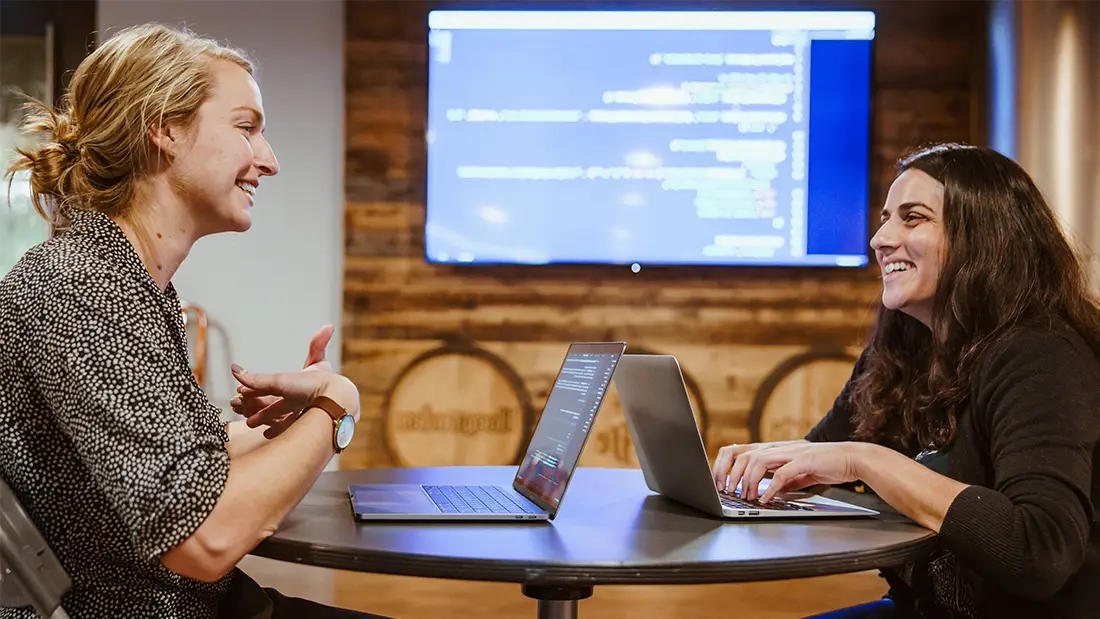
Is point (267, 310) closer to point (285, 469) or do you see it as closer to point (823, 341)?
point (823, 341)

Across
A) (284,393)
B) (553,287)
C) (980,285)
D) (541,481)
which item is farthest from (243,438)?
(553,287)

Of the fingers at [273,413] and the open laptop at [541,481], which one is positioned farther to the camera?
the fingers at [273,413]

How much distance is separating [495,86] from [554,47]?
30cm

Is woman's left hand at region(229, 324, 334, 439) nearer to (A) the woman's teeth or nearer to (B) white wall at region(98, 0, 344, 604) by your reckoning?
(A) the woman's teeth

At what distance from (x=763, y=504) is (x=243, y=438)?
0.83 meters

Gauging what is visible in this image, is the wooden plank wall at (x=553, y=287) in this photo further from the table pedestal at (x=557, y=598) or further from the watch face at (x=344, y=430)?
the watch face at (x=344, y=430)

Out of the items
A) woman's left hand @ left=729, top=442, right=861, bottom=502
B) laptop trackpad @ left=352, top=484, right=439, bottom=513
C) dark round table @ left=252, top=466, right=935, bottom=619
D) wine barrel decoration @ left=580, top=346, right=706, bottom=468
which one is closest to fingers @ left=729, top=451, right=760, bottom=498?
woman's left hand @ left=729, top=442, right=861, bottom=502

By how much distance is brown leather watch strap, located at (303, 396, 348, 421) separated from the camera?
124 cm

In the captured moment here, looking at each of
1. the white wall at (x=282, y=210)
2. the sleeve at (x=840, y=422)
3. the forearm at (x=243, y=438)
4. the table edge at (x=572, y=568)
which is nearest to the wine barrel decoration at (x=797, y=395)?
the white wall at (x=282, y=210)

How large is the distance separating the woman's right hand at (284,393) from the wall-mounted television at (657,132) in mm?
2748

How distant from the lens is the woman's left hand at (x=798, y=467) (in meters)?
1.43

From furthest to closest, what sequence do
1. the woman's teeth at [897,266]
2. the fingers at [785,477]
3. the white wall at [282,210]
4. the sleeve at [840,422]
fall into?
the white wall at [282,210] < the sleeve at [840,422] < the woman's teeth at [897,266] < the fingers at [785,477]

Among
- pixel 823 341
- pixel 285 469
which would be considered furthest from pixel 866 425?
pixel 823 341

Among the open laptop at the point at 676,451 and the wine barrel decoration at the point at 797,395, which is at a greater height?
the open laptop at the point at 676,451
